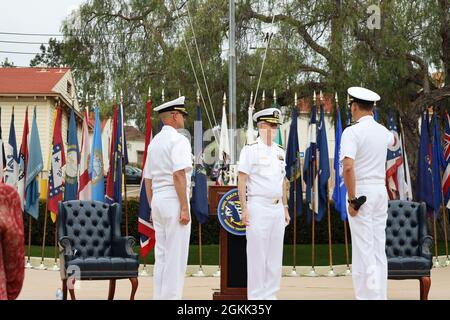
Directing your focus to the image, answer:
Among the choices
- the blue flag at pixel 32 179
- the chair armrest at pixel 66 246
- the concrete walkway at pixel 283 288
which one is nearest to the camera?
the chair armrest at pixel 66 246

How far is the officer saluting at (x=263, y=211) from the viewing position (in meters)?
6.25

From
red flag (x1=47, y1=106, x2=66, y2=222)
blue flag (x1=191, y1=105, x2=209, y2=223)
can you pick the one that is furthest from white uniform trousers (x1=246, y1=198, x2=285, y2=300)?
red flag (x1=47, y1=106, x2=66, y2=222)

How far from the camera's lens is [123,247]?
8.23 m

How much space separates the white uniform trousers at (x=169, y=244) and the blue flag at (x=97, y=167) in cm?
622

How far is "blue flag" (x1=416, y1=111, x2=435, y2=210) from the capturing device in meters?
12.3

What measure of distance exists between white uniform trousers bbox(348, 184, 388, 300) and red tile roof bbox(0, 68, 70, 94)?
23555 millimetres

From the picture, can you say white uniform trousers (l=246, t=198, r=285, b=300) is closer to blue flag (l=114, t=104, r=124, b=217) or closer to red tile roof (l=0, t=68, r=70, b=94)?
blue flag (l=114, t=104, r=124, b=217)

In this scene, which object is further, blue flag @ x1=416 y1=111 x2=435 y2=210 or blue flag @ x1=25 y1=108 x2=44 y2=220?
blue flag @ x1=25 y1=108 x2=44 y2=220

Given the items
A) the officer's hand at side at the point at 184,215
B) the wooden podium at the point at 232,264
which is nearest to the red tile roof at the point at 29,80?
the wooden podium at the point at 232,264

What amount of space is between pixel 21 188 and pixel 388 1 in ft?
23.7

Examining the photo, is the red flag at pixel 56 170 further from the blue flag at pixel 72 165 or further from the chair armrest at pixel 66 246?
the chair armrest at pixel 66 246

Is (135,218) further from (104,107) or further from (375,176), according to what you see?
(375,176)
